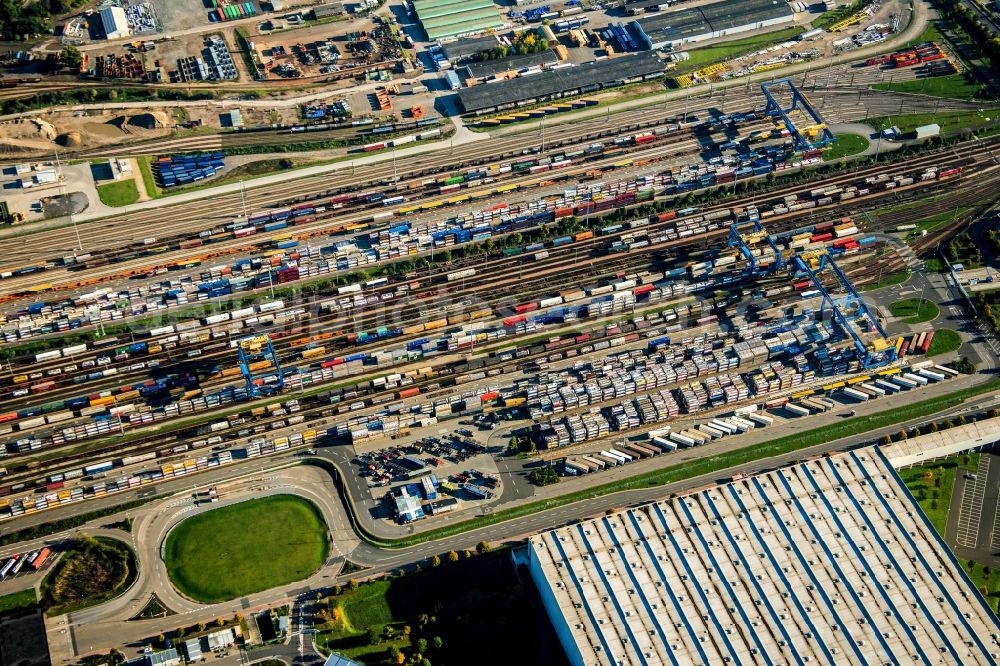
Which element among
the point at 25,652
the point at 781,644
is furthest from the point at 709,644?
the point at 25,652

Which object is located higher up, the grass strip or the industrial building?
the grass strip

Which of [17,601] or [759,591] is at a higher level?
[17,601]

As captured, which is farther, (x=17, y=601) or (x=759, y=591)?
(x=17, y=601)

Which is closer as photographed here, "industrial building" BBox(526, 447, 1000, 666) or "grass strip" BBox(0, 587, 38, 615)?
"industrial building" BBox(526, 447, 1000, 666)

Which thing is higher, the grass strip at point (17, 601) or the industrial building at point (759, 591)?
the grass strip at point (17, 601)

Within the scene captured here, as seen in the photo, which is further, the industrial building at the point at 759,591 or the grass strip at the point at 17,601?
the grass strip at the point at 17,601

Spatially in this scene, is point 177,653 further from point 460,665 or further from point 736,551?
point 736,551

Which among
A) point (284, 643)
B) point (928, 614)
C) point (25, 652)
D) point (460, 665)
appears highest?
point (25, 652)

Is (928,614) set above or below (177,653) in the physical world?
below
